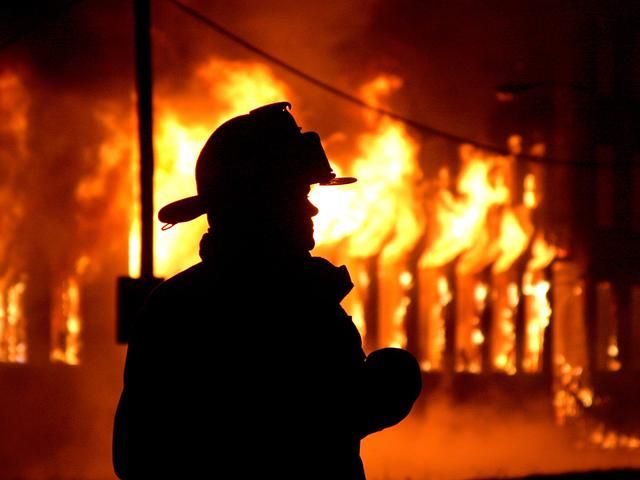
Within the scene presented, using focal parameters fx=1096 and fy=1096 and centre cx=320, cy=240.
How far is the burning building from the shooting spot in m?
12.2

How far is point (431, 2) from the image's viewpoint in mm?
13805

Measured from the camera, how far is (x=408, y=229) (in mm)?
14789

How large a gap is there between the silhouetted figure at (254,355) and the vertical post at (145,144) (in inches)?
214

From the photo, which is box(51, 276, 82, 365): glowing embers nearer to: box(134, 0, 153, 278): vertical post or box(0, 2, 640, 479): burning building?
box(0, 2, 640, 479): burning building

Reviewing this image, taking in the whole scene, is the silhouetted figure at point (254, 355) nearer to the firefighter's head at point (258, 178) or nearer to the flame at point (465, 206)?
the firefighter's head at point (258, 178)

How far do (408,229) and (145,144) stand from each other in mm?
7905

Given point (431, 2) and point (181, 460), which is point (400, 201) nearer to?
point (431, 2)

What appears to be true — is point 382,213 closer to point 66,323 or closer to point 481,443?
point 481,443

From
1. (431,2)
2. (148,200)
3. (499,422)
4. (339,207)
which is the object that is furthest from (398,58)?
(148,200)


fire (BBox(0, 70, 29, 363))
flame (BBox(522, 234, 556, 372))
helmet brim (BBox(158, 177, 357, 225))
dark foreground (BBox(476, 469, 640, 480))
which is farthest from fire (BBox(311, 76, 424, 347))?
helmet brim (BBox(158, 177, 357, 225))

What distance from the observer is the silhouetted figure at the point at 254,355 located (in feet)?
5.79

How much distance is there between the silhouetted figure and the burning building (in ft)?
28.9

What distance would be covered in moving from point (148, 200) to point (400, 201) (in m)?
7.59

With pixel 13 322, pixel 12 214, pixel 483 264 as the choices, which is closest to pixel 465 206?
pixel 483 264
